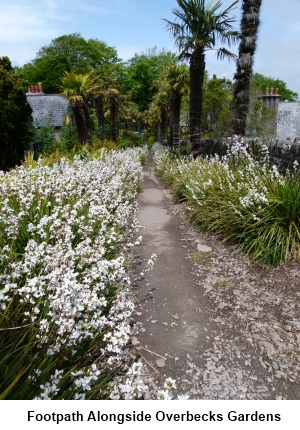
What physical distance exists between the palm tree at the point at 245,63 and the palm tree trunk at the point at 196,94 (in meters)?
3.04

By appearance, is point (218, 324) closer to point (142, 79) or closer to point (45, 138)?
point (45, 138)

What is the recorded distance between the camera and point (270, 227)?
4.84m

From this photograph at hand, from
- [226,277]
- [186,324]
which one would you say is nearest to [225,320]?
[186,324]

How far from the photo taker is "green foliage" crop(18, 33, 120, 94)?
4578 cm

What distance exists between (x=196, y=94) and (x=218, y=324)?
1096 cm

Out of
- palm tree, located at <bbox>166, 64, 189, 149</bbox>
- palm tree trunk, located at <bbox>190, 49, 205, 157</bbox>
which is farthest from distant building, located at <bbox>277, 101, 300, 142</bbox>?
palm tree trunk, located at <bbox>190, 49, 205, 157</bbox>

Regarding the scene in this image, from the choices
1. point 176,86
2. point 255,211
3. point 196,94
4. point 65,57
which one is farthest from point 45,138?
point 65,57

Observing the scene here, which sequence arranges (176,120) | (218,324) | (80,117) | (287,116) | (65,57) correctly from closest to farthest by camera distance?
(218,324) < (80,117) < (176,120) < (287,116) < (65,57)

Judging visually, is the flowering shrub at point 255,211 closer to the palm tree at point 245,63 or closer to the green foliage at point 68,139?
the palm tree at point 245,63

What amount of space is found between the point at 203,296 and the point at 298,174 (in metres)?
3.61

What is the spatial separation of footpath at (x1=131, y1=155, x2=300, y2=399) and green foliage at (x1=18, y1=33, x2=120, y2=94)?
48.5m

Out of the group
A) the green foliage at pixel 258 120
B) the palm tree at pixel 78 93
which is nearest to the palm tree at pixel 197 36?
the palm tree at pixel 78 93

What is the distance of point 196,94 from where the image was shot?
40.6 feet

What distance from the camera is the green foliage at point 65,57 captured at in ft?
150
